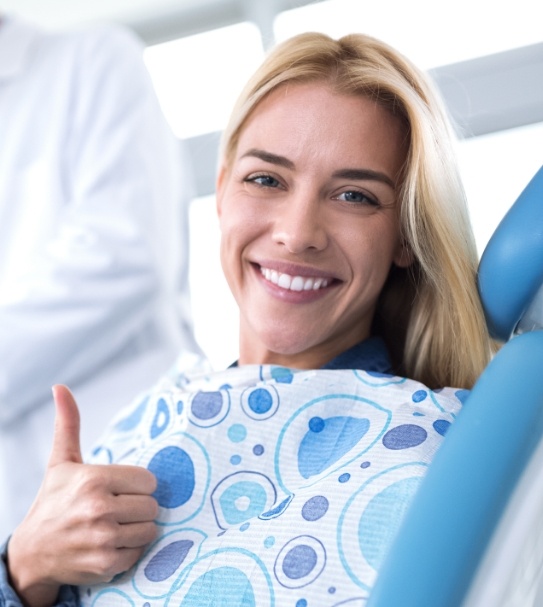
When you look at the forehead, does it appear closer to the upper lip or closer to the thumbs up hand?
the upper lip

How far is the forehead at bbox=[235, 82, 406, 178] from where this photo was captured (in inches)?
44.5

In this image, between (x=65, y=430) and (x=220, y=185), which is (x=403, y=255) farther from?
(x=65, y=430)

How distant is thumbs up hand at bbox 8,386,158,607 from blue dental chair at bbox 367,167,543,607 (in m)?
0.38

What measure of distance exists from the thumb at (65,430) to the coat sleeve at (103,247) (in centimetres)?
64

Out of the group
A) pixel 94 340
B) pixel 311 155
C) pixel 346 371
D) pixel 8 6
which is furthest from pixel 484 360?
pixel 8 6

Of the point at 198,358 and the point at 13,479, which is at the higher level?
the point at 198,358

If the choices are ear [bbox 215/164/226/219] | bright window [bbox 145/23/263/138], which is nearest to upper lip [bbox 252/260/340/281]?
ear [bbox 215/164/226/219]

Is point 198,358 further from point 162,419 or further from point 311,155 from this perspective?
point 311,155

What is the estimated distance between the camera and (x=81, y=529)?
102cm

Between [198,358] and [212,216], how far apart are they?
4.49 feet

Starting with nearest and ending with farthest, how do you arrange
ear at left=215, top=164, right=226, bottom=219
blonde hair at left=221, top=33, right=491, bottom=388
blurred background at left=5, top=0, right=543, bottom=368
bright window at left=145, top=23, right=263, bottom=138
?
blonde hair at left=221, top=33, right=491, bottom=388
ear at left=215, top=164, right=226, bottom=219
blurred background at left=5, top=0, right=543, bottom=368
bright window at left=145, top=23, right=263, bottom=138

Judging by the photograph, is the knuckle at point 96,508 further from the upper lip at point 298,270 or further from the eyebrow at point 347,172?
the eyebrow at point 347,172

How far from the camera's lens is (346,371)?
108cm

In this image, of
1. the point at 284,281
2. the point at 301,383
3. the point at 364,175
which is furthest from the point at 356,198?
the point at 301,383
